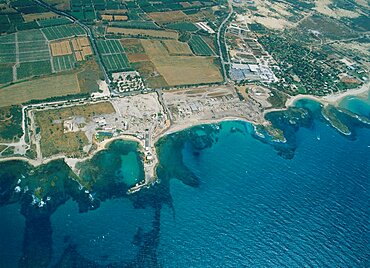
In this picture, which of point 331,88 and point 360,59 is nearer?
point 331,88

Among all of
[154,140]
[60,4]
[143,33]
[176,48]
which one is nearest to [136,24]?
[143,33]

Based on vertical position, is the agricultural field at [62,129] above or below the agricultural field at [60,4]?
below

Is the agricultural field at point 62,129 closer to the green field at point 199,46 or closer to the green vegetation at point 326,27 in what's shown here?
the green field at point 199,46

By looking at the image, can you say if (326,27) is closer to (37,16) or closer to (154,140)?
(154,140)

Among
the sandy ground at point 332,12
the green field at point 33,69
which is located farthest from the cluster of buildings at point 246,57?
the green field at point 33,69

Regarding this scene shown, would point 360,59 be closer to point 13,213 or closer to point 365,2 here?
point 365,2

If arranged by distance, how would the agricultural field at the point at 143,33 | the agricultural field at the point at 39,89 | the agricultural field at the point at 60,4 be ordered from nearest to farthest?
the agricultural field at the point at 39,89, the agricultural field at the point at 143,33, the agricultural field at the point at 60,4

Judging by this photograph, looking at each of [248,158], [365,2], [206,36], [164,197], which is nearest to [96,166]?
[164,197]
